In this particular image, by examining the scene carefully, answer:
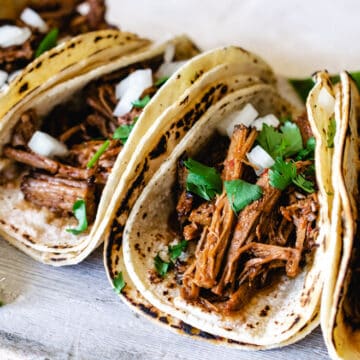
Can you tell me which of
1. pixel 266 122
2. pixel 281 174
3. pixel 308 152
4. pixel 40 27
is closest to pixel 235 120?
pixel 266 122

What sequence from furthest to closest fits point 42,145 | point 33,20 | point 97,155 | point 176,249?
point 33,20, point 42,145, point 97,155, point 176,249

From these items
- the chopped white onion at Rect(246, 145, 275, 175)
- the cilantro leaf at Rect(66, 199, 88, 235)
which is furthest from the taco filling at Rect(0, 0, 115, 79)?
the chopped white onion at Rect(246, 145, 275, 175)

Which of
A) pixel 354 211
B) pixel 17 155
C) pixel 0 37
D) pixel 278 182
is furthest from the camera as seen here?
pixel 0 37

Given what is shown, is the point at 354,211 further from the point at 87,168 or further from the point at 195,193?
the point at 87,168

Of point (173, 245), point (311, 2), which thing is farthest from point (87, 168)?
point (311, 2)

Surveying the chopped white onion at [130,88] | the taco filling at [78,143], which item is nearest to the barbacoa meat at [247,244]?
the taco filling at [78,143]

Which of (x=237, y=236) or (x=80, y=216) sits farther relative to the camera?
(x=80, y=216)

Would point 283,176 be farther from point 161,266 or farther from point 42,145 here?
point 42,145
